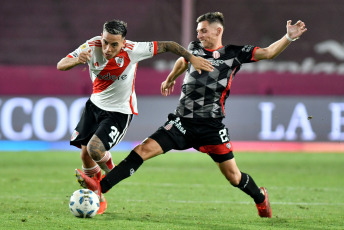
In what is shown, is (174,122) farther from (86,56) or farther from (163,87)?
(86,56)

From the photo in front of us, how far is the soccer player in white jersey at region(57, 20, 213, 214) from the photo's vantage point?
20.5ft

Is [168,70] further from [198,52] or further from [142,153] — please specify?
[142,153]

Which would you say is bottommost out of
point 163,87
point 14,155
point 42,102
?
point 14,155

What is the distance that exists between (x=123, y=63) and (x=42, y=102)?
7873mm

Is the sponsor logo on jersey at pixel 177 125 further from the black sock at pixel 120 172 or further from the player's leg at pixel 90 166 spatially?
the player's leg at pixel 90 166

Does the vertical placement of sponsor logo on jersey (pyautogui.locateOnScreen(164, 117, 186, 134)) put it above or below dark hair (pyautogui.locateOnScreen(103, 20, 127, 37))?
below

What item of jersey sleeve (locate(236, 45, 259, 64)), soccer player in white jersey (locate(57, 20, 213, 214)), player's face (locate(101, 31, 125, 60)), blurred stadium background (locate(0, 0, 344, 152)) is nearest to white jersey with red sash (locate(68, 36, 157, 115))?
soccer player in white jersey (locate(57, 20, 213, 214))

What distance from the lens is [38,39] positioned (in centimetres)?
1752

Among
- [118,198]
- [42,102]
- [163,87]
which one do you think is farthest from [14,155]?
[163,87]

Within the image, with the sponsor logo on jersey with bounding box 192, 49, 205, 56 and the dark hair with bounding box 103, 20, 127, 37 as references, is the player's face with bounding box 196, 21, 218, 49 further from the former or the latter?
the dark hair with bounding box 103, 20, 127, 37

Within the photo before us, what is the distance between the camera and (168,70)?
16203mm

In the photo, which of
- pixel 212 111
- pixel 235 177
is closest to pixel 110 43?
pixel 212 111

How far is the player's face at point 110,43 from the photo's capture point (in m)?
6.24

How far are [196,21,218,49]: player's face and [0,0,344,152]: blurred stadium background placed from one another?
300 inches
